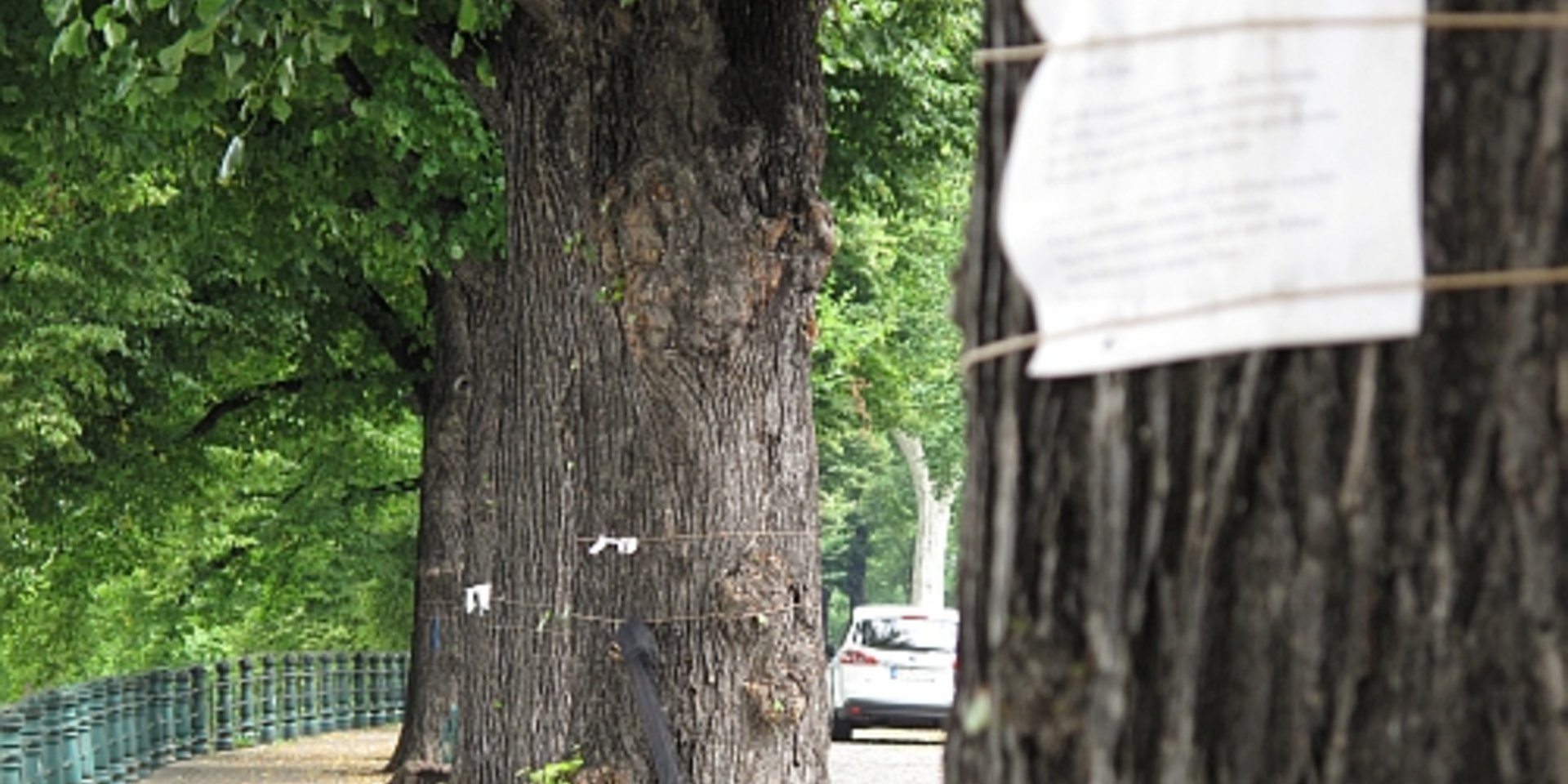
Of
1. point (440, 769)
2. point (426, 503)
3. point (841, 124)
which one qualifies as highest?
point (841, 124)

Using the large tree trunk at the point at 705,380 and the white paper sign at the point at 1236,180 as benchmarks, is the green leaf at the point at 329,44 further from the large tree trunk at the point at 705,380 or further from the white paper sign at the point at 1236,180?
the white paper sign at the point at 1236,180

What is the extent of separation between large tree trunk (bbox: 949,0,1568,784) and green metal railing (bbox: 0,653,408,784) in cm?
1606

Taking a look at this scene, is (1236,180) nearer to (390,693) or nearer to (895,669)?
(895,669)

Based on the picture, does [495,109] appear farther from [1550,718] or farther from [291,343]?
[291,343]

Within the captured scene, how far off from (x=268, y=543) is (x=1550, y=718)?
3047 centimetres

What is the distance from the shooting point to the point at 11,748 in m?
18.2

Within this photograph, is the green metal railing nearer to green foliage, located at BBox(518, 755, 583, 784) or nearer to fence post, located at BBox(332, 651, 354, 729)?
fence post, located at BBox(332, 651, 354, 729)

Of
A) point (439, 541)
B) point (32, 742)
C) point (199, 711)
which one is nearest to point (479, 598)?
point (32, 742)

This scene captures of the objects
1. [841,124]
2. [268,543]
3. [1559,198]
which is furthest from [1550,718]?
[268,543]

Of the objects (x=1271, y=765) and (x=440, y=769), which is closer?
(x=1271, y=765)

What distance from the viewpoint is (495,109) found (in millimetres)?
12258

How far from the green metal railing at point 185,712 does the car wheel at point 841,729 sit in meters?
6.49

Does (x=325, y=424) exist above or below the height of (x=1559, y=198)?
above

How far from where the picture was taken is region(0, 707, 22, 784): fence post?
17.9 m
